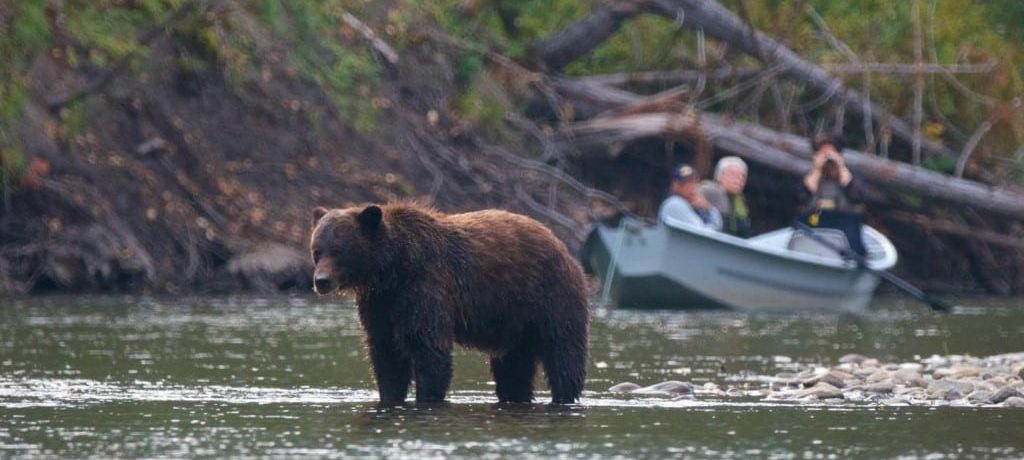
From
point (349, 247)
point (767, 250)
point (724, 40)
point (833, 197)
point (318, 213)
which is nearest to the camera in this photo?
point (349, 247)

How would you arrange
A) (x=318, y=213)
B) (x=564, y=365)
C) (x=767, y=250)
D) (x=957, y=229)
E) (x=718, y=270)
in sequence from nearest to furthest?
(x=318, y=213) → (x=564, y=365) → (x=767, y=250) → (x=718, y=270) → (x=957, y=229)

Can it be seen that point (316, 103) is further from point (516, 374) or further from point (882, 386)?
point (516, 374)

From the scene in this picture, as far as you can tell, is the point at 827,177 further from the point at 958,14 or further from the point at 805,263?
the point at 958,14

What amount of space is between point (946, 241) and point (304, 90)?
8845mm

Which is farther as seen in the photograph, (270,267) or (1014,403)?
(270,267)

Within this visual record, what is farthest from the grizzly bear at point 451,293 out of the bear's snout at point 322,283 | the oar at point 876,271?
the oar at point 876,271

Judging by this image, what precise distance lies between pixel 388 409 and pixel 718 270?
1163 cm

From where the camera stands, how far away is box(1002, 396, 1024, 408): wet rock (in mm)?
10683

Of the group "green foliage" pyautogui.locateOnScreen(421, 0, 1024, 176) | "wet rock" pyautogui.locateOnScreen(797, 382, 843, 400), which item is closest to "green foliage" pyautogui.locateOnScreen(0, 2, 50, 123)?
"green foliage" pyautogui.locateOnScreen(421, 0, 1024, 176)

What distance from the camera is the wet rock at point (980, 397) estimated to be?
36.0 ft

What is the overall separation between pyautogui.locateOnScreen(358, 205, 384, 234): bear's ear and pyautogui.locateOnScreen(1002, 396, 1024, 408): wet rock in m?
3.45

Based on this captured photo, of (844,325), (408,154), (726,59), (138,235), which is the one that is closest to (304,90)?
(408,154)

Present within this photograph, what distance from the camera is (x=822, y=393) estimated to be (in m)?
11.2

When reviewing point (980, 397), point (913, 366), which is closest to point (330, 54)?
point (913, 366)
